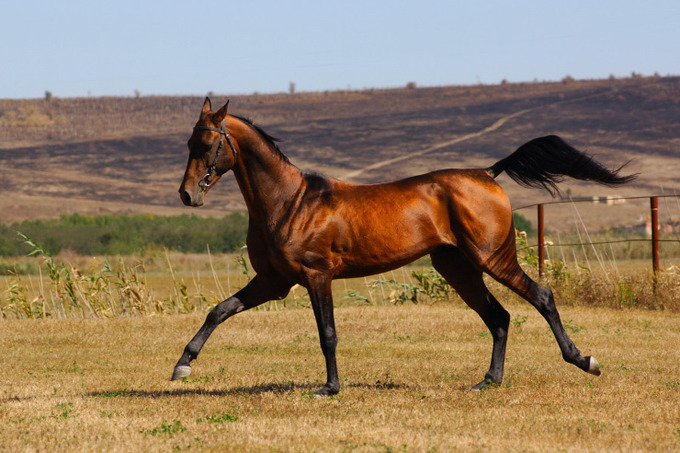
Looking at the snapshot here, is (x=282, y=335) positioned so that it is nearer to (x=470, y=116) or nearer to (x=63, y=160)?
(x=63, y=160)

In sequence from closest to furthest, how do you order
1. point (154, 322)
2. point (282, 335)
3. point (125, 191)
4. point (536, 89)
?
point (282, 335), point (154, 322), point (125, 191), point (536, 89)

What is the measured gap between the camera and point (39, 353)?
11164mm

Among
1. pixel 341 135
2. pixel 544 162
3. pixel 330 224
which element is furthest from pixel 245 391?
pixel 341 135

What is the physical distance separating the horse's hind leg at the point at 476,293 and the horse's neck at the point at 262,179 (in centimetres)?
153

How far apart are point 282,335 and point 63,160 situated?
6563 cm

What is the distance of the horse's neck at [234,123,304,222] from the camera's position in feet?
25.5

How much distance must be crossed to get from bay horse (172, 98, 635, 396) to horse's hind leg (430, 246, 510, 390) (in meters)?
0.20

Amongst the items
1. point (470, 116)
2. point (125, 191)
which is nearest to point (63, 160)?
point (125, 191)

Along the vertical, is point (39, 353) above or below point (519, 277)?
below

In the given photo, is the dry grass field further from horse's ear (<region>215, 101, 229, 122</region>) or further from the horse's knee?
horse's ear (<region>215, 101, 229, 122</region>)

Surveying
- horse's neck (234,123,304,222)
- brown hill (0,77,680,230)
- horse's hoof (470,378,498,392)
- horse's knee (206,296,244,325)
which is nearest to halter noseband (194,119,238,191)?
horse's neck (234,123,304,222)

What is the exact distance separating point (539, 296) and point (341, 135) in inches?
2859

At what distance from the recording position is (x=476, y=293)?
8586mm

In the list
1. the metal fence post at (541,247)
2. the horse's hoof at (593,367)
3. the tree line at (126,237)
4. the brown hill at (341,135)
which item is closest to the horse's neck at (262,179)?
the horse's hoof at (593,367)
